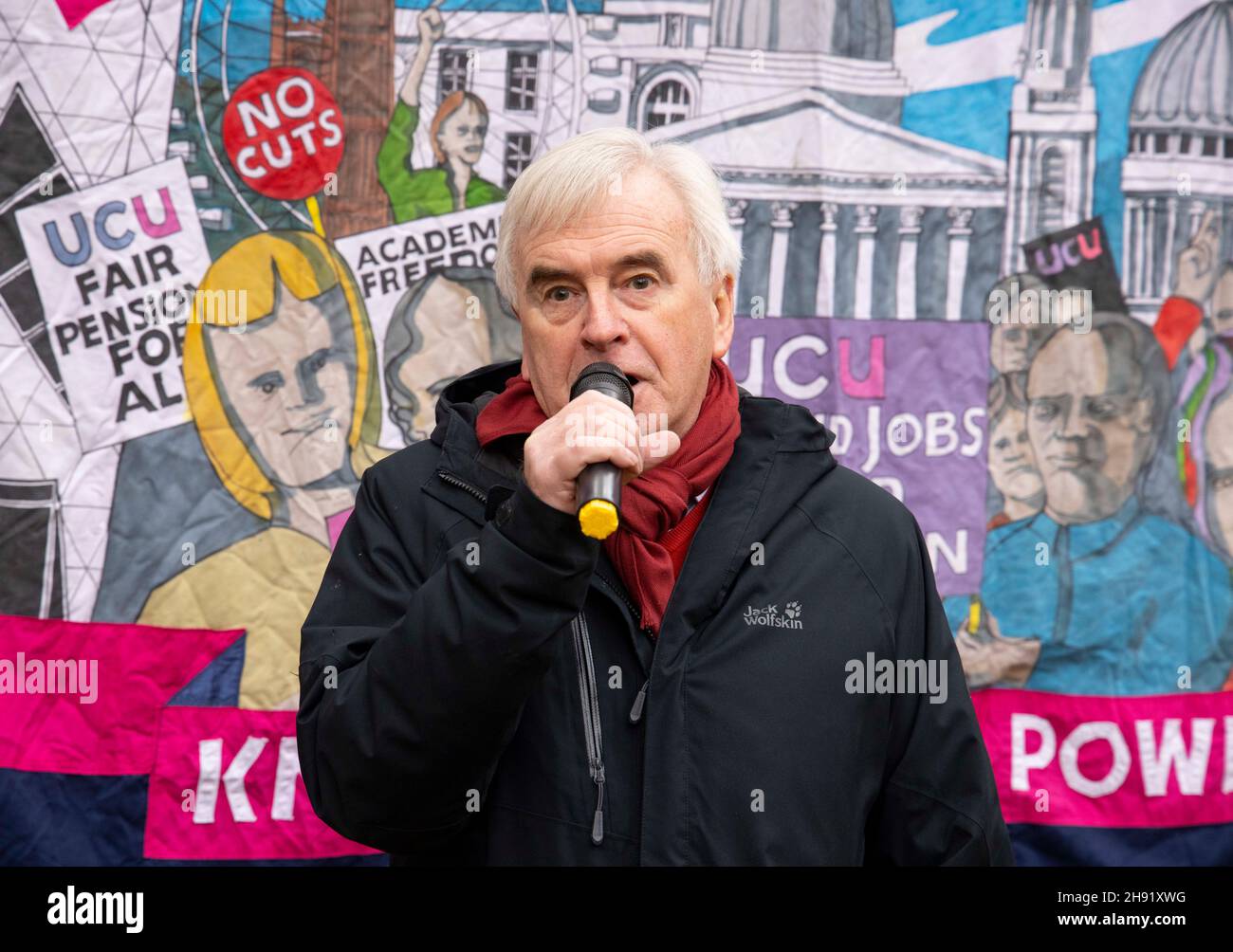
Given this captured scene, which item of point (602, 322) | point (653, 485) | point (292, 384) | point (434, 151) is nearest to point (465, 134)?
point (434, 151)

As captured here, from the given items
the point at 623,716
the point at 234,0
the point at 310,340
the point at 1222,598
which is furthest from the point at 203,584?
the point at 1222,598

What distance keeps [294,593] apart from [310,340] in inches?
23.4

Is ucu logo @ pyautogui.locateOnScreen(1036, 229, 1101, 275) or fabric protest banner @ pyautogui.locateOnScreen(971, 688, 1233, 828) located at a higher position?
ucu logo @ pyautogui.locateOnScreen(1036, 229, 1101, 275)

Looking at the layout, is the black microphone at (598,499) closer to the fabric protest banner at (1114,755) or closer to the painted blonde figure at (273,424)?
the painted blonde figure at (273,424)

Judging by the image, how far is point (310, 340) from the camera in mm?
3055

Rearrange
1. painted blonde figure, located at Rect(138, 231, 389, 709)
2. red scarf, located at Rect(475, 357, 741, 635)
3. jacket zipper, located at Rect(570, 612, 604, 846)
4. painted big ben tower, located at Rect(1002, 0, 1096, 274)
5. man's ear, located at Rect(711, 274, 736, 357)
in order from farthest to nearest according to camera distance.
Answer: painted big ben tower, located at Rect(1002, 0, 1096, 274), painted blonde figure, located at Rect(138, 231, 389, 709), man's ear, located at Rect(711, 274, 736, 357), red scarf, located at Rect(475, 357, 741, 635), jacket zipper, located at Rect(570, 612, 604, 846)

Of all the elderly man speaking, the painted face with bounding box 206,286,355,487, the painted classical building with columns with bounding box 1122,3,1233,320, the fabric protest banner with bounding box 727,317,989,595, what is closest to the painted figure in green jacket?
the painted face with bounding box 206,286,355,487

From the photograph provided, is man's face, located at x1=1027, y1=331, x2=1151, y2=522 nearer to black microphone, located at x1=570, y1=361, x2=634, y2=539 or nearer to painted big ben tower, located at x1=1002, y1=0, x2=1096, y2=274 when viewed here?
painted big ben tower, located at x1=1002, y1=0, x2=1096, y2=274

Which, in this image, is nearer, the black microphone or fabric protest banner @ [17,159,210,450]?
the black microphone

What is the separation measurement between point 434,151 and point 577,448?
184 centimetres

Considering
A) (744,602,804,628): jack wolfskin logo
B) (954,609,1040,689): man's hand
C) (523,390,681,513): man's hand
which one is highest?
(523,390,681,513): man's hand

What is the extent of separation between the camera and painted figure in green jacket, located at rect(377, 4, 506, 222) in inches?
120

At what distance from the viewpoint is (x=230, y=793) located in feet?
9.89
